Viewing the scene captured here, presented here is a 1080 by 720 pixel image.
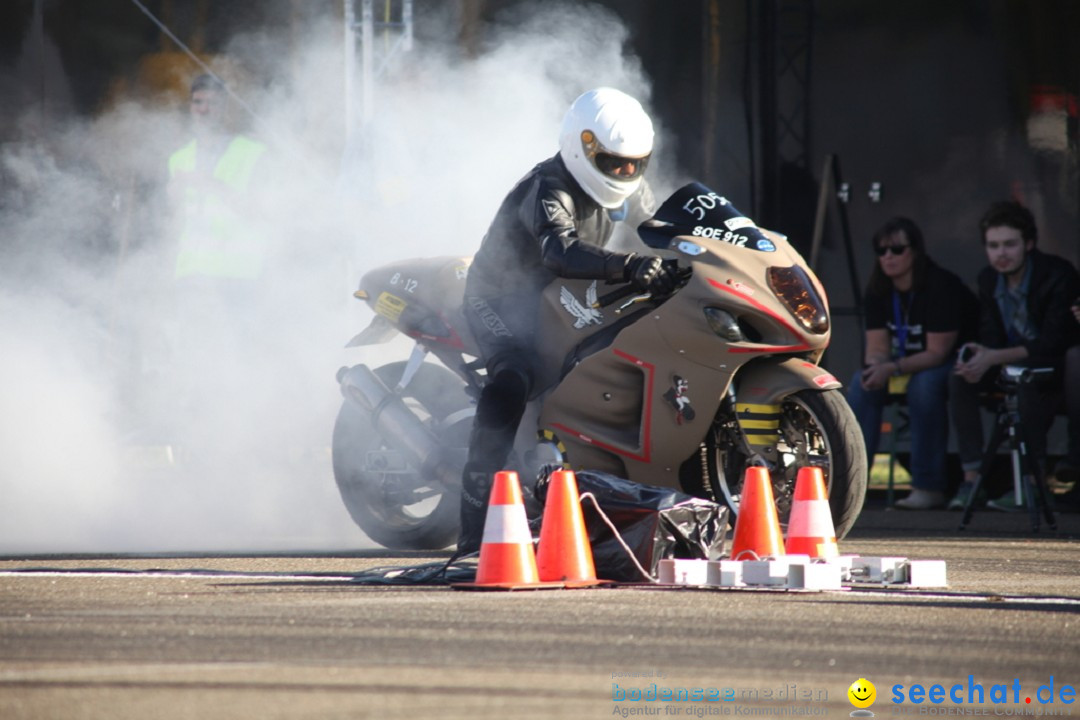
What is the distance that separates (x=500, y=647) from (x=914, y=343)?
740 centimetres

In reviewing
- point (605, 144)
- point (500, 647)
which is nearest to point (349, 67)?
point (605, 144)

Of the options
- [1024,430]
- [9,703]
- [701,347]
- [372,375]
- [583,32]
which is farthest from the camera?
[583,32]

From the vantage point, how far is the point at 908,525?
395 inches

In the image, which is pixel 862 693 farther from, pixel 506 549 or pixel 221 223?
pixel 221 223

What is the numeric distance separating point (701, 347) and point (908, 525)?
317 centimetres

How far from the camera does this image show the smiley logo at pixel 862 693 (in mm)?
3830

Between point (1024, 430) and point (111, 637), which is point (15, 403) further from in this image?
point (111, 637)

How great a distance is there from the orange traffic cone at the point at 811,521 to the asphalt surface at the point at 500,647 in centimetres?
33

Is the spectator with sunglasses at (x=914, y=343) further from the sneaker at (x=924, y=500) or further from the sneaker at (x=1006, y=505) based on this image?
the sneaker at (x=1006, y=505)

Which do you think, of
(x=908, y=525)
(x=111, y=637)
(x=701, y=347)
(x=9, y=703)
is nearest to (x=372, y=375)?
(x=701, y=347)

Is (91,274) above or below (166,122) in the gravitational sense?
below

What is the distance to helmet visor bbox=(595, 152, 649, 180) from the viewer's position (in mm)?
7508

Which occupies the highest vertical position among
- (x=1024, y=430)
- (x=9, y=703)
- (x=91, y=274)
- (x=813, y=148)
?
(x=813, y=148)

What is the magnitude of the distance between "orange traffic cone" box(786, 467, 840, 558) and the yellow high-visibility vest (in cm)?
604
